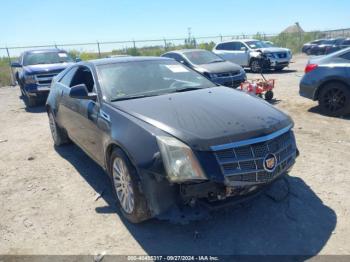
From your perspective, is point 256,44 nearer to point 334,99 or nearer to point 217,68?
point 217,68

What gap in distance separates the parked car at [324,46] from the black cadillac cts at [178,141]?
25686mm

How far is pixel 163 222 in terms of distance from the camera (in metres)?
3.76

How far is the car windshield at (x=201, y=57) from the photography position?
12039 mm

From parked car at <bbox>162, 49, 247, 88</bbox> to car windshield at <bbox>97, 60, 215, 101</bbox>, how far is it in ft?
18.4

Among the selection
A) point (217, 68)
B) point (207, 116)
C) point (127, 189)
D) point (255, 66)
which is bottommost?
point (255, 66)

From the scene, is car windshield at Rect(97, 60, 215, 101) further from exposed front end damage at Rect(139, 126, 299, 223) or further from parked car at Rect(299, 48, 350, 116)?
parked car at Rect(299, 48, 350, 116)

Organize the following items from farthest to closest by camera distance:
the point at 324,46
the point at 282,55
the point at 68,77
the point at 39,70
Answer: the point at 324,46 → the point at 282,55 → the point at 39,70 → the point at 68,77

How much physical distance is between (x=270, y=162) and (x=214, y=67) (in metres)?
8.31

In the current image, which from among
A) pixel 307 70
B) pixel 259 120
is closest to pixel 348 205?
pixel 259 120

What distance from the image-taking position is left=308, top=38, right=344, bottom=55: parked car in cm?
2694

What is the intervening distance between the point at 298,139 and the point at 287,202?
2442mm

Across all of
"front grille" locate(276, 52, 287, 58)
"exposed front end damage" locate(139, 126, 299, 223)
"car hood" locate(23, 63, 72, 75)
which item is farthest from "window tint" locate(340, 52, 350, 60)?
"front grille" locate(276, 52, 287, 58)

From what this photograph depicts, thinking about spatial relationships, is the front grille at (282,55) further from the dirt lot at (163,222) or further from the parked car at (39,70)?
the dirt lot at (163,222)

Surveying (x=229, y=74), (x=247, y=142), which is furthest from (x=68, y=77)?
(x=229, y=74)
